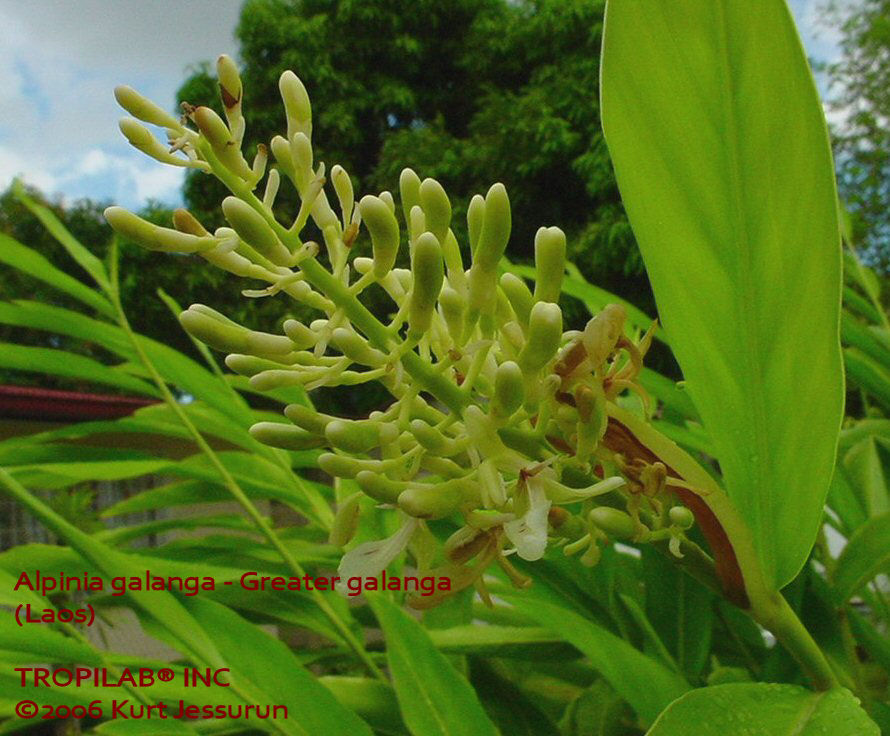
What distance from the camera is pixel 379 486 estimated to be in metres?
0.36

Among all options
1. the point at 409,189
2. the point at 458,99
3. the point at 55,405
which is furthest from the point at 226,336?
the point at 458,99

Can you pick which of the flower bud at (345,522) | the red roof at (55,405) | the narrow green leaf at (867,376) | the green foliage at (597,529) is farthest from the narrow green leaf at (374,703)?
the red roof at (55,405)

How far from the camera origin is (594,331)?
369 mm

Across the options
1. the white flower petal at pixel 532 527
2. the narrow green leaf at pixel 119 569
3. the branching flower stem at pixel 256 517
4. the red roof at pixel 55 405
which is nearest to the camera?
the white flower petal at pixel 532 527

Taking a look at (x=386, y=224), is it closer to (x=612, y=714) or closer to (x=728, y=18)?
(x=728, y=18)

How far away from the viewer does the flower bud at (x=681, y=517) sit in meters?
0.38

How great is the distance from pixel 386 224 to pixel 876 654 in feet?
1.96

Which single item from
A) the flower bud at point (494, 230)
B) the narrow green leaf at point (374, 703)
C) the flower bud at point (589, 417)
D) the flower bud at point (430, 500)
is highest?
the flower bud at point (494, 230)

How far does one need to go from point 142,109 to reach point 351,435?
187 millimetres

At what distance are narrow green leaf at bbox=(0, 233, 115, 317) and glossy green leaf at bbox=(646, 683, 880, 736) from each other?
71cm

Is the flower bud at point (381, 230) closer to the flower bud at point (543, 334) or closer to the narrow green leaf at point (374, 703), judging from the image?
the flower bud at point (543, 334)

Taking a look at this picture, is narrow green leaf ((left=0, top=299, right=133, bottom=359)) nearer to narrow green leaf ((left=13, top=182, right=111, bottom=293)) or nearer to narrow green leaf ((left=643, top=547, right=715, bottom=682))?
narrow green leaf ((left=13, top=182, right=111, bottom=293))

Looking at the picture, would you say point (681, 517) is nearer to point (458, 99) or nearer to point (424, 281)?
point (424, 281)

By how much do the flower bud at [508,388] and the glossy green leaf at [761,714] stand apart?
0.52 feet
